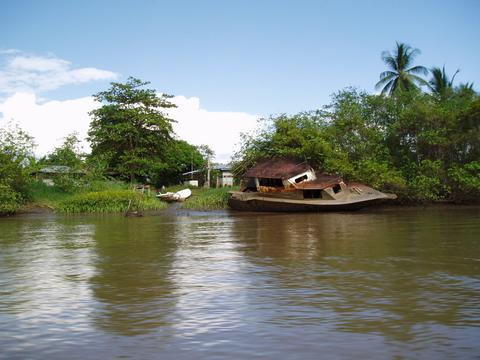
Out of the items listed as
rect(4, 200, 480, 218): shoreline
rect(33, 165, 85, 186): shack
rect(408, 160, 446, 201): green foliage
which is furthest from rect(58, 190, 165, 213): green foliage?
rect(408, 160, 446, 201): green foliage

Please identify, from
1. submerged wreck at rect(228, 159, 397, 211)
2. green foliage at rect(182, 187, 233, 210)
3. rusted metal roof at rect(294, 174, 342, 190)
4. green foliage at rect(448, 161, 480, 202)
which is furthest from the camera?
green foliage at rect(182, 187, 233, 210)

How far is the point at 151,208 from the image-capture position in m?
32.6

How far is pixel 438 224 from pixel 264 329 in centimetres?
1620

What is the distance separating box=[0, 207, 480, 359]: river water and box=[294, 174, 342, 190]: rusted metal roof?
13.7m

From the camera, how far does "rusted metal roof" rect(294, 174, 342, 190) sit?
29562 mm

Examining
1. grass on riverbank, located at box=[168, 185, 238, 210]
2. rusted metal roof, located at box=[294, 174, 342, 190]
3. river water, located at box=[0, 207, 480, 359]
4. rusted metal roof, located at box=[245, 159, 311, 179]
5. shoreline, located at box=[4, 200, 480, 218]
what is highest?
rusted metal roof, located at box=[245, 159, 311, 179]

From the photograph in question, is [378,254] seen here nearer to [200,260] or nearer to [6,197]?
[200,260]

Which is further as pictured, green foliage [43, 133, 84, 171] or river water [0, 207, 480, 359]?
green foliage [43, 133, 84, 171]

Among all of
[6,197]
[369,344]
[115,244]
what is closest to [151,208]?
[6,197]

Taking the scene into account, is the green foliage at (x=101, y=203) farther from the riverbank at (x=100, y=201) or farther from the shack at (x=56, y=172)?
the shack at (x=56, y=172)

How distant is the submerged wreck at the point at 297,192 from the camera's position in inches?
1144

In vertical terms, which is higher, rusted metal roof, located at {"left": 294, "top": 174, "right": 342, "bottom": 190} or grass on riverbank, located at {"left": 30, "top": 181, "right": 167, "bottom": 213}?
rusted metal roof, located at {"left": 294, "top": 174, "right": 342, "bottom": 190}

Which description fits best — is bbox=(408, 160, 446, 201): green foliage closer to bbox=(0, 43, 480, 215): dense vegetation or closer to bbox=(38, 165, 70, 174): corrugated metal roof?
bbox=(0, 43, 480, 215): dense vegetation

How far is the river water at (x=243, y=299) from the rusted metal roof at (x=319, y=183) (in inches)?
538
